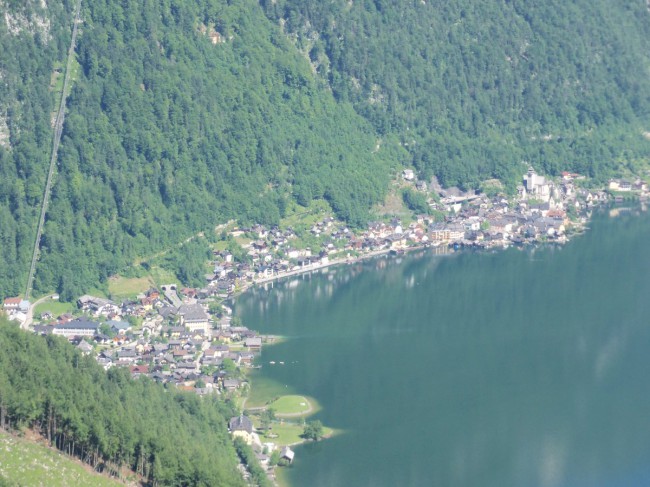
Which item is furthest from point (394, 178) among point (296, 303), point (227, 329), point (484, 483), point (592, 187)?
point (484, 483)

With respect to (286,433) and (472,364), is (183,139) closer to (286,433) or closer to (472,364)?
(472,364)

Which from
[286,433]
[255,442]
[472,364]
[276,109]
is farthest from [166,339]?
[276,109]

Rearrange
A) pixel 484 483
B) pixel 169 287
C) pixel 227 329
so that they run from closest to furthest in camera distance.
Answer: pixel 484 483 → pixel 227 329 → pixel 169 287

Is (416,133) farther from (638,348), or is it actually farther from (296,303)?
(638,348)

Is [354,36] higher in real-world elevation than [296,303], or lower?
higher

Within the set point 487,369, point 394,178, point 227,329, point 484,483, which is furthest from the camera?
point 394,178

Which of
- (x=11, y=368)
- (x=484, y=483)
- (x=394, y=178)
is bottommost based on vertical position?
(x=484, y=483)

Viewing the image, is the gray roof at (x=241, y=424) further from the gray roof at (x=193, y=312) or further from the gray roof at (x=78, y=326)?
the gray roof at (x=193, y=312)

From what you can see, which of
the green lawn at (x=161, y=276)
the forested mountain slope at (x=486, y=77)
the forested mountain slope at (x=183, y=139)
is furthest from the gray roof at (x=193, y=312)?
the forested mountain slope at (x=486, y=77)

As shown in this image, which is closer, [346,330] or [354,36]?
[346,330]
